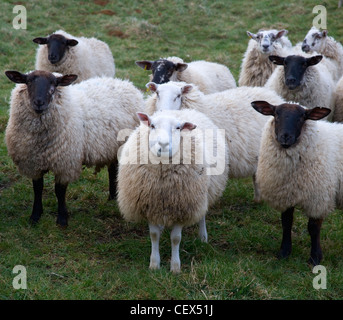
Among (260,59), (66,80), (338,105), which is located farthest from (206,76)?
(66,80)

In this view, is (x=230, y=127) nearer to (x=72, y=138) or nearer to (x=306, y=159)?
(x=306, y=159)

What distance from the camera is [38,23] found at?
42.3 feet

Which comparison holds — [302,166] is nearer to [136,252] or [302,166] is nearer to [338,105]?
[136,252]

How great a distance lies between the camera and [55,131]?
4957 millimetres

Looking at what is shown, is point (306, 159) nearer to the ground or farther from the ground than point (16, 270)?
farther from the ground

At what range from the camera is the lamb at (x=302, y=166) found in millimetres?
4328

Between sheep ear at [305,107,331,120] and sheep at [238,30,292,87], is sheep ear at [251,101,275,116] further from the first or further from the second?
sheep at [238,30,292,87]

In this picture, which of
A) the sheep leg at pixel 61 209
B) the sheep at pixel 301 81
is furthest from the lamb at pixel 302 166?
the sheep leg at pixel 61 209

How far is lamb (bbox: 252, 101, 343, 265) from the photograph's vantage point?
4328 millimetres

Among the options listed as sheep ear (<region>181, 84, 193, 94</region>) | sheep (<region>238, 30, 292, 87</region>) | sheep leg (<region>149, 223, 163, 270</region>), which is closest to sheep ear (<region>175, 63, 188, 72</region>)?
sheep ear (<region>181, 84, 193, 94</region>)

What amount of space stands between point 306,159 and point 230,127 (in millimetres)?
1210

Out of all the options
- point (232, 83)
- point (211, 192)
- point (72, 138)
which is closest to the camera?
point (211, 192)

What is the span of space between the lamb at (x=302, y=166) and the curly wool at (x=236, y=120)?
0.79 metres
